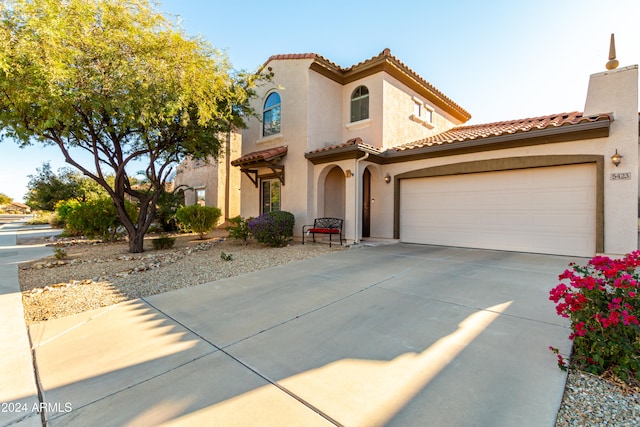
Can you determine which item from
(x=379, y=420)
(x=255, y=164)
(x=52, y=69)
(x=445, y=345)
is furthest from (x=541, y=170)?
(x=52, y=69)

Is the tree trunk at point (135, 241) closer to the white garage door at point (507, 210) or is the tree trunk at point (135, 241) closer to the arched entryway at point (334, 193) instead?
the arched entryway at point (334, 193)

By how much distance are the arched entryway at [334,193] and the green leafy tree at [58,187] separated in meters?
19.2

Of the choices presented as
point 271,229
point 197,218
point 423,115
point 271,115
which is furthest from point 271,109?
point 423,115

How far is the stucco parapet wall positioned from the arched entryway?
4.33ft

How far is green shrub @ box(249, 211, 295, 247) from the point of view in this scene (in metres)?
10.2

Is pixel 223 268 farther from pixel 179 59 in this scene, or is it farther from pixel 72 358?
pixel 179 59

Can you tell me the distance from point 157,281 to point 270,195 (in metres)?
8.00

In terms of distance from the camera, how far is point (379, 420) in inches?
82.9

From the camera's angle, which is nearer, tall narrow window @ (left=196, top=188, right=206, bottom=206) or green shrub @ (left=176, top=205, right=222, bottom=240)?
green shrub @ (left=176, top=205, right=222, bottom=240)

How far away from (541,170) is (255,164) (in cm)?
1017

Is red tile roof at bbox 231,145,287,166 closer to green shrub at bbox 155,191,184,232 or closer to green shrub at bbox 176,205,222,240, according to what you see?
green shrub at bbox 176,205,222,240

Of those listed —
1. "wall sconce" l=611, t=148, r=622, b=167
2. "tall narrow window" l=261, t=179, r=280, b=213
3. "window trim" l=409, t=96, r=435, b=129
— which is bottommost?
Result: "tall narrow window" l=261, t=179, r=280, b=213

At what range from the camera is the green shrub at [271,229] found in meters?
Answer: 10.2

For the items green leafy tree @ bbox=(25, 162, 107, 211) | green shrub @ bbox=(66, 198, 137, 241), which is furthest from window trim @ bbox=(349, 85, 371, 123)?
green leafy tree @ bbox=(25, 162, 107, 211)
